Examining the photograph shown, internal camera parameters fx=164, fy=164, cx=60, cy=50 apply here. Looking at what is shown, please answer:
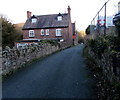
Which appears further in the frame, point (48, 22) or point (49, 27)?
point (48, 22)

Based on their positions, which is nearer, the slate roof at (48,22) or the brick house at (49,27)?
the brick house at (49,27)

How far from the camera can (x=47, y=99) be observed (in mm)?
5039

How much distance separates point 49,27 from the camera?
40281mm

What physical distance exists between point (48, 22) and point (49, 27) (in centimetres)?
170

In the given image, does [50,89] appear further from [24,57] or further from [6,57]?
[24,57]

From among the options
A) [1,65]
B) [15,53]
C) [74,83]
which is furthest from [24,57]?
[74,83]

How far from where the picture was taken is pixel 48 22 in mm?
41219

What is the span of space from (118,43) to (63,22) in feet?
113

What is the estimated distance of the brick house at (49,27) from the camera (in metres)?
39.7

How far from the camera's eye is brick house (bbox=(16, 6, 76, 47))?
3972cm

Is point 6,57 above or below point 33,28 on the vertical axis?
below

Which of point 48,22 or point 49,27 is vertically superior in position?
point 48,22

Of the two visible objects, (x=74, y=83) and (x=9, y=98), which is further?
(x=74, y=83)

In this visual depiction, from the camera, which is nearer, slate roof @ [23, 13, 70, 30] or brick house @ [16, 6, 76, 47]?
brick house @ [16, 6, 76, 47]
